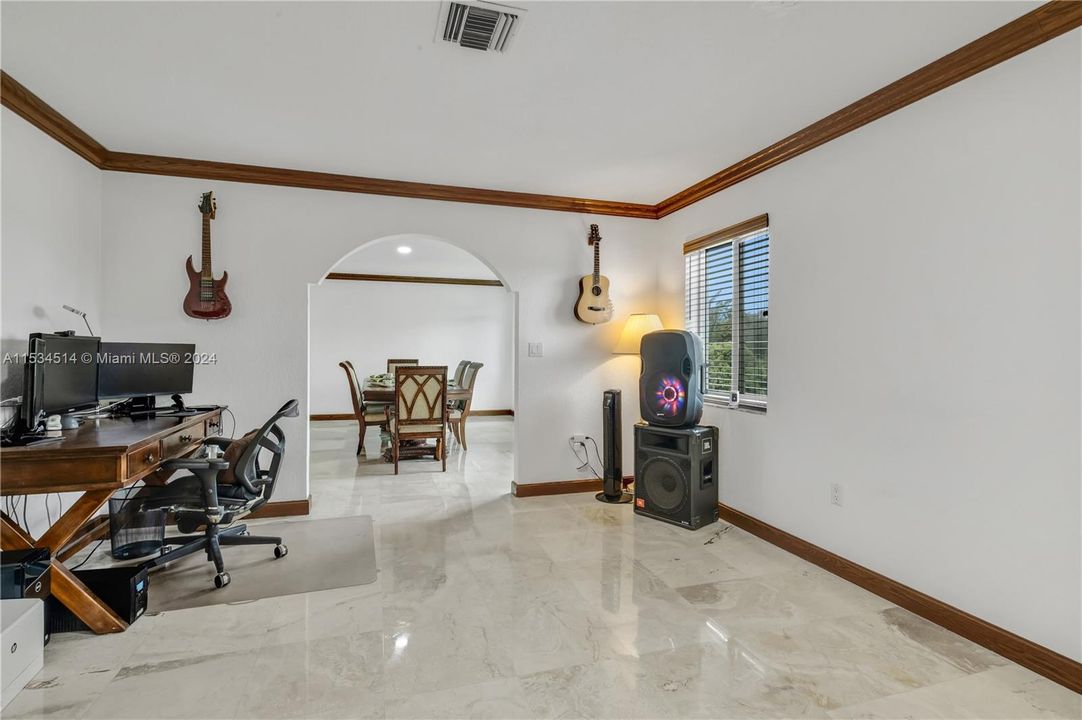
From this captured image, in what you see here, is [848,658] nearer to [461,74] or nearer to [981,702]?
[981,702]

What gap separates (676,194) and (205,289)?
338cm

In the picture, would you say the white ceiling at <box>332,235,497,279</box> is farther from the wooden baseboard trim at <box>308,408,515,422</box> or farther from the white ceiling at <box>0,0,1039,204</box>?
the white ceiling at <box>0,0,1039,204</box>

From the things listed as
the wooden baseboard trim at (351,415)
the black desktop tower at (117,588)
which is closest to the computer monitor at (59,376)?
the black desktop tower at (117,588)

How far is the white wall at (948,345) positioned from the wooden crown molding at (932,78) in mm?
45

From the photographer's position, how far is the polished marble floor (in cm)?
168

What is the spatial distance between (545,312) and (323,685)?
2.89 metres

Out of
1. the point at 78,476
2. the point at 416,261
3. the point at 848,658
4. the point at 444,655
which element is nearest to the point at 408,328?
the point at 416,261

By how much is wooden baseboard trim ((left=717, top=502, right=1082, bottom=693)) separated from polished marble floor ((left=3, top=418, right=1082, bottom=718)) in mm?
47

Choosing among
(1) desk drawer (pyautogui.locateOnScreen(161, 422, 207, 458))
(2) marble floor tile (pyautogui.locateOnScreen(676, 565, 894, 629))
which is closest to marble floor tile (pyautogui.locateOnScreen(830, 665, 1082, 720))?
(2) marble floor tile (pyautogui.locateOnScreen(676, 565, 894, 629))

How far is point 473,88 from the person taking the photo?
2418 mm

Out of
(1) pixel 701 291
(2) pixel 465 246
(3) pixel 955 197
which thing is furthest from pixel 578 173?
(3) pixel 955 197

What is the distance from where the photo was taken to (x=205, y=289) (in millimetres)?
3346

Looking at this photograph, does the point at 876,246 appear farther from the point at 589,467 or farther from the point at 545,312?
the point at 589,467

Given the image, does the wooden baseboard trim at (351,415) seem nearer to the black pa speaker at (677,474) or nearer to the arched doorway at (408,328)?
the arched doorway at (408,328)
